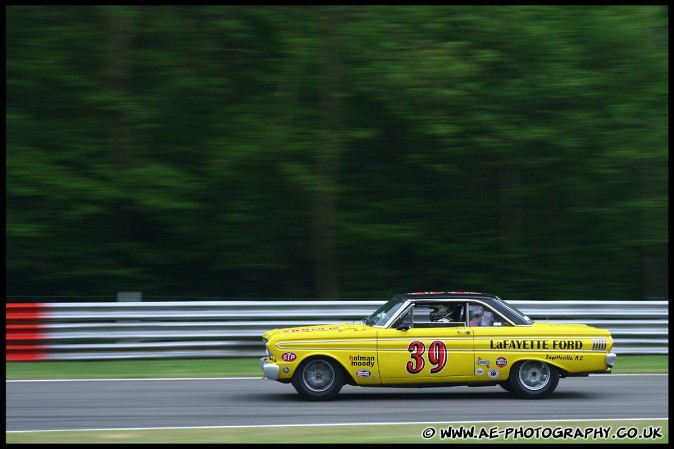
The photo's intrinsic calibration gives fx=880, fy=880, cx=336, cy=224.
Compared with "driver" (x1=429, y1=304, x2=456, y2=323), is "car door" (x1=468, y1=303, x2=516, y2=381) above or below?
below

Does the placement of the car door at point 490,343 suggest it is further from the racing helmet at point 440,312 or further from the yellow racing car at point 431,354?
the racing helmet at point 440,312

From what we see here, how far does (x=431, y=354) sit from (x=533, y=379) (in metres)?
1.25

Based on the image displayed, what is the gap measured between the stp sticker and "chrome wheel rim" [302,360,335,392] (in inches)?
8.2

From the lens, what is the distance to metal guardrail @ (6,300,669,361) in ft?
44.4

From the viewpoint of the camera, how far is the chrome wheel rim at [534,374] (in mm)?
9961

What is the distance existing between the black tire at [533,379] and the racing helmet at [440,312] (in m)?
0.96

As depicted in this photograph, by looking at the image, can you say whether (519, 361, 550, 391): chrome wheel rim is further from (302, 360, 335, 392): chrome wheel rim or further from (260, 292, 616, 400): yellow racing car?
(302, 360, 335, 392): chrome wheel rim

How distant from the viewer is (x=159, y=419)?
28.8 feet

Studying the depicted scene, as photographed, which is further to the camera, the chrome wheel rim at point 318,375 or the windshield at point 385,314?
the windshield at point 385,314

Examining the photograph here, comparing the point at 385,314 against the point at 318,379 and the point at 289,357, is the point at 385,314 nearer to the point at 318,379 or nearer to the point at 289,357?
the point at 318,379

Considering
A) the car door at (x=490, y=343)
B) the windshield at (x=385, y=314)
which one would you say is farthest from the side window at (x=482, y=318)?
the windshield at (x=385, y=314)

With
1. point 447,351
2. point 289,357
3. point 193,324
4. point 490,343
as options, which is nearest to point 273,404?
point 289,357

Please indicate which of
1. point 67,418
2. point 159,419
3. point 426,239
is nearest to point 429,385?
point 159,419

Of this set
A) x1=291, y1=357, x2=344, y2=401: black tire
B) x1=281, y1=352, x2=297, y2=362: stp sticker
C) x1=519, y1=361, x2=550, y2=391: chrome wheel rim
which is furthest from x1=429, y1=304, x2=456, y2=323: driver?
x1=281, y1=352, x2=297, y2=362: stp sticker
